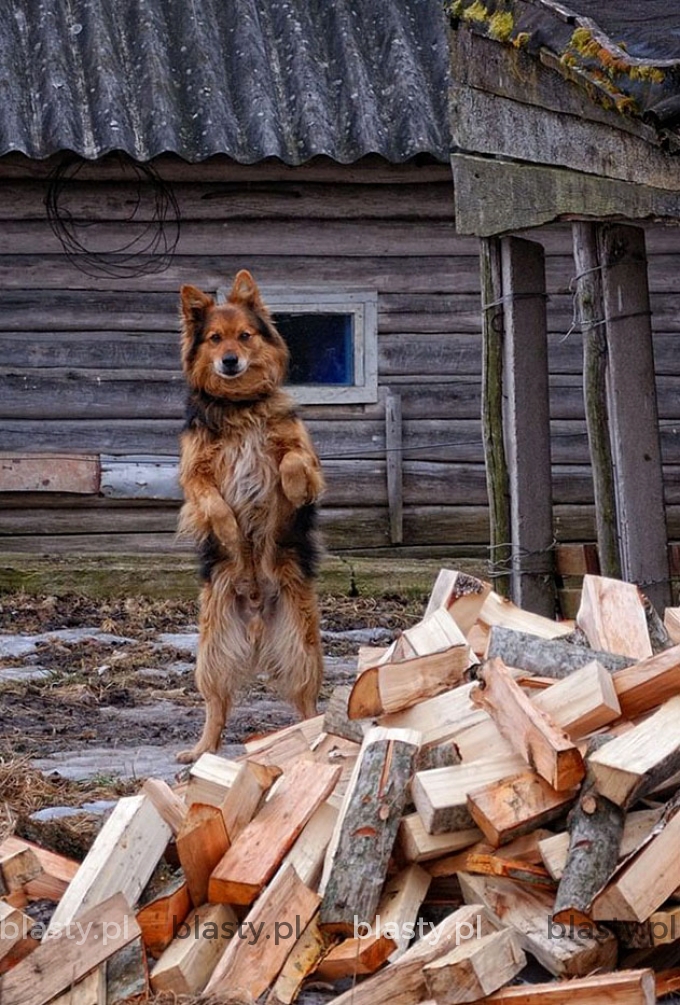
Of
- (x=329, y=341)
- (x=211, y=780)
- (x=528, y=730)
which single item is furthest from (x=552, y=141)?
(x=329, y=341)

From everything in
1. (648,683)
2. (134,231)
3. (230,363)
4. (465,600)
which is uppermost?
(134,231)

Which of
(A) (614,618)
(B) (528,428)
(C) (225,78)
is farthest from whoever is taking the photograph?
(C) (225,78)

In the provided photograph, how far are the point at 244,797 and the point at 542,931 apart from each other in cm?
95

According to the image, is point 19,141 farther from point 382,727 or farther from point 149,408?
point 382,727

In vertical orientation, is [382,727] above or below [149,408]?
below

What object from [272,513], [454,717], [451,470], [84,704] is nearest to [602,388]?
[272,513]

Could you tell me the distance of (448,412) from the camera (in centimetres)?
1172

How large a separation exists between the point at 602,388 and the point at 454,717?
2511 mm

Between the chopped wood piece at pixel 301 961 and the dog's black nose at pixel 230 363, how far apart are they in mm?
3701

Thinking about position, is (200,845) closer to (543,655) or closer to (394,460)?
(543,655)

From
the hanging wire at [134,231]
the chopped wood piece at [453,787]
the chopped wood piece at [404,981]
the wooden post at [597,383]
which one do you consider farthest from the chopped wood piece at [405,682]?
the hanging wire at [134,231]

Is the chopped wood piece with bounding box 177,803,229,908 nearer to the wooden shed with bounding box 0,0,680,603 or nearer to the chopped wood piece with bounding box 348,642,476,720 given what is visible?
the chopped wood piece with bounding box 348,642,476,720

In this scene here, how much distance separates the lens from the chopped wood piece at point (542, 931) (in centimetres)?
353

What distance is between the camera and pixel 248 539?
684 centimetres
